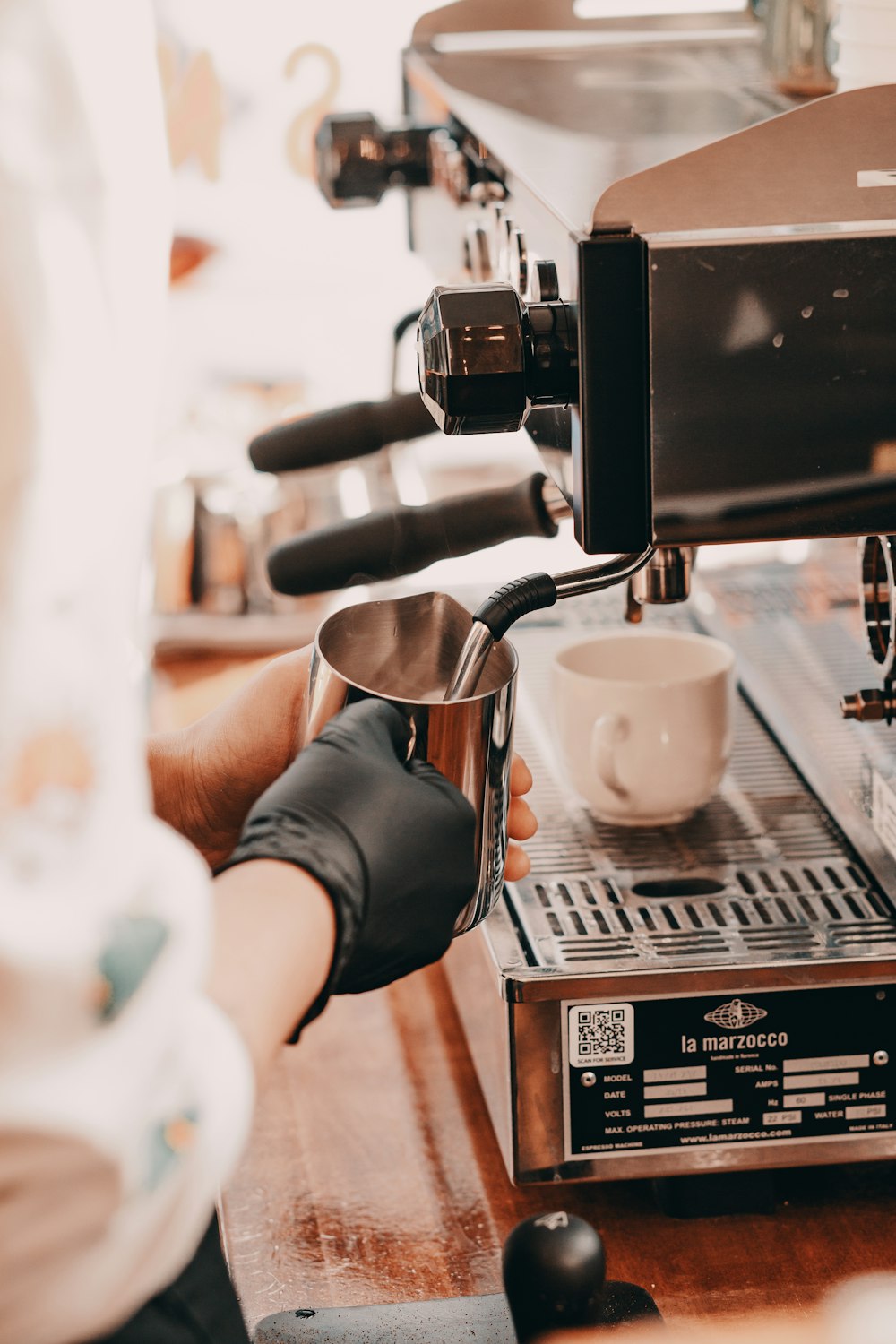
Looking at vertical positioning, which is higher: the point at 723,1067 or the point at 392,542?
the point at 392,542

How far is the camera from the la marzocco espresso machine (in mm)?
638

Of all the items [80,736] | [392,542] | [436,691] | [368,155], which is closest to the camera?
[80,736]

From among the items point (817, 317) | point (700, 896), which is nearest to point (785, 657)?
point (700, 896)

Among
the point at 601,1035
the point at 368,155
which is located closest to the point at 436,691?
the point at 601,1035

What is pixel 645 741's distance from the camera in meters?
0.96

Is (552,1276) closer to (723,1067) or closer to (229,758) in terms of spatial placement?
(723,1067)

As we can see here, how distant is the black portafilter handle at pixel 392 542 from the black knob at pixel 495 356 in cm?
18

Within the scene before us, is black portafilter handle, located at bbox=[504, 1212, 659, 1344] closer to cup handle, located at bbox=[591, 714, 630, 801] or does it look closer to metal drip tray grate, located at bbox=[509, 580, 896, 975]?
metal drip tray grate, located at bbox=[509, 580, 896, 975]

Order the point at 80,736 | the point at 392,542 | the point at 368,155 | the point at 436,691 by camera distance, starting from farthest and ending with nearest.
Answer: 1. the point at 368,155
2. the point at 392,542
3. the point at 436,691
4. the point at 80,736

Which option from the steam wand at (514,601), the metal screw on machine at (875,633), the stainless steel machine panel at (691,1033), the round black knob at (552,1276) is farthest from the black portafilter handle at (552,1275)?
the metal screw on machine at (875,633)

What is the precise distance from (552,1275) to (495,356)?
399 mm

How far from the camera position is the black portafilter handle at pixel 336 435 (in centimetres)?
96

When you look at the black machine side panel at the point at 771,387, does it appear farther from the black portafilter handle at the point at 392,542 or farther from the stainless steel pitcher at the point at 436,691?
the black portafilter handle at the point at 392,542

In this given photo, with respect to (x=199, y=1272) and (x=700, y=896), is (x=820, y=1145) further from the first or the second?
(x=199, y=1272)
